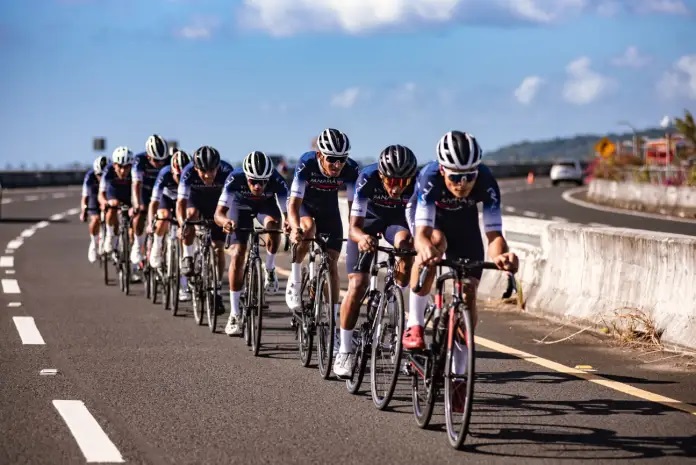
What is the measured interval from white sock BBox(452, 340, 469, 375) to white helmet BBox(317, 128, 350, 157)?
3200mm

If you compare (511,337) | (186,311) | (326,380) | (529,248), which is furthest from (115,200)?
(326,380)

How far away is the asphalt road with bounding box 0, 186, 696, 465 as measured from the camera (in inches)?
295

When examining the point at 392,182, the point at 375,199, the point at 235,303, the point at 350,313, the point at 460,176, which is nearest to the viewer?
the point at 460,176

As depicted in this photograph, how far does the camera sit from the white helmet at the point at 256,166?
12.6 metres

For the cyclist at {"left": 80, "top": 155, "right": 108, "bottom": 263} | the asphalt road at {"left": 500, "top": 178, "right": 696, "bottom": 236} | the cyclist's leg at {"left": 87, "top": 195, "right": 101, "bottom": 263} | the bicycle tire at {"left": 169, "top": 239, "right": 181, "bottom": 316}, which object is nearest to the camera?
the bicycle tire at {"left": 169, "top": 239, "right": 181, "bottom": 316}

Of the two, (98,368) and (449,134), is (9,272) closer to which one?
(98,368)

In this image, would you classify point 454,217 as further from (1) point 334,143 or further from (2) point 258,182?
(2) point 258,182

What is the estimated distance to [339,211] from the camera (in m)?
12.6

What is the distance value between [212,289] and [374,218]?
3.53 m

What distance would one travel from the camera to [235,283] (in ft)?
41.9

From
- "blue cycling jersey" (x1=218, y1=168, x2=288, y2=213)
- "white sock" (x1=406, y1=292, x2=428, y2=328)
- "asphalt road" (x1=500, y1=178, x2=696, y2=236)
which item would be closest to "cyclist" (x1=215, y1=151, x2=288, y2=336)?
"blue cycling jersey" (x1=218, y1=168, x2=288, y2=213)

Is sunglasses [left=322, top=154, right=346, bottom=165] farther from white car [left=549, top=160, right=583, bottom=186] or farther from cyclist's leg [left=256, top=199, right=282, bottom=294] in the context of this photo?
white car [left=549, top=160, right=583, bottom=186]

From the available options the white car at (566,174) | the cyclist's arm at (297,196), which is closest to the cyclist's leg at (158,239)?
the cyclist's arm at (297,196)

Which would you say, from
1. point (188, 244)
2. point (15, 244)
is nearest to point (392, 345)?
point (188, 244)
